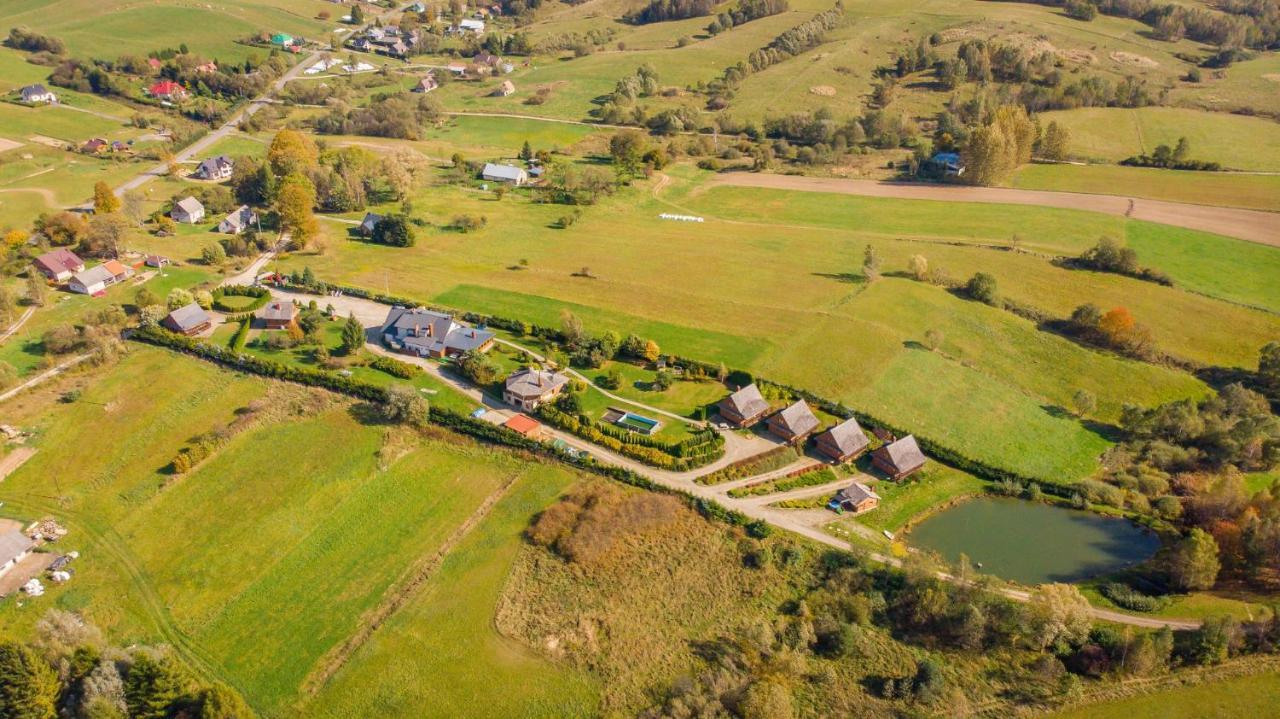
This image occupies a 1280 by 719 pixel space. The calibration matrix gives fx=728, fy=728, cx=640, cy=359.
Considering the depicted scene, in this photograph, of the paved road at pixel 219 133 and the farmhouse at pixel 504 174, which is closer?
the paved road at pixel 219 133

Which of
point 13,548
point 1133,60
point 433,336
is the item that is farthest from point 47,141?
point 1133,60

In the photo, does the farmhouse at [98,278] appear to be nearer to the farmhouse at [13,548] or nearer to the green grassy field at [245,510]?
the green grassy field at [245,510]

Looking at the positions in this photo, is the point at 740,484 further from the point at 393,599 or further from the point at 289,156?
the point at 289,156

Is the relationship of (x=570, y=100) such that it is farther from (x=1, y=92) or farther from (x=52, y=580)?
(x=52, y=580)

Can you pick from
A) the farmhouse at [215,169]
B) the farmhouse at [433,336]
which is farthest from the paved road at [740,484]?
the farmhouse at [215,169]

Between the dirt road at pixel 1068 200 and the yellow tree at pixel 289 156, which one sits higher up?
the yellow tree at pixel 289 156

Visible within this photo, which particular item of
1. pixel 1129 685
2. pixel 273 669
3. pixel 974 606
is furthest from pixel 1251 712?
pixel 273 669
